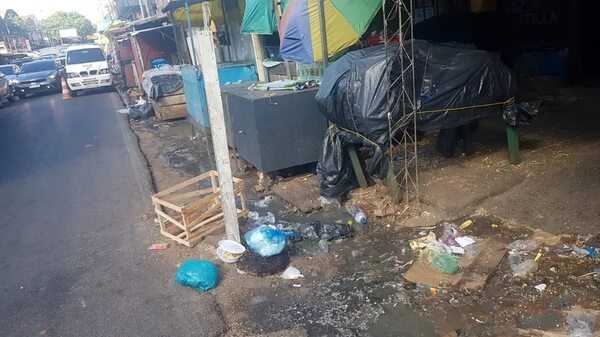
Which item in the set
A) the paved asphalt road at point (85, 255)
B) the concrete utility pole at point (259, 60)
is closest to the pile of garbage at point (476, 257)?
the paved asphalt road at point (85, 255)

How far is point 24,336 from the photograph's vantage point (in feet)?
12.4

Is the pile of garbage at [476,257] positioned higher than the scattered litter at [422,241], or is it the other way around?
the pile of garbage at [476,257]

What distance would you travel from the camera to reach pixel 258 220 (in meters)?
5.50

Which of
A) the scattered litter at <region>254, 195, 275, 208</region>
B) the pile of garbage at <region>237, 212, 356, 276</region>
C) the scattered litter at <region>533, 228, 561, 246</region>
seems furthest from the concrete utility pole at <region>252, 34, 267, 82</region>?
the scattered litter at <region>533, 228, 561, 246</region>

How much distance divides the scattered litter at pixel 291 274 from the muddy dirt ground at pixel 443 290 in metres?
0.07

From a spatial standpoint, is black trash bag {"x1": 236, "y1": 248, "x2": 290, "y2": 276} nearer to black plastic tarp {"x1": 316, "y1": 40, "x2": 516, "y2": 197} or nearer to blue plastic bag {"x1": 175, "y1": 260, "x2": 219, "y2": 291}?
blue plastic bag {"x1": 175, "y1": 260, "x2": 219, "y2": 291}

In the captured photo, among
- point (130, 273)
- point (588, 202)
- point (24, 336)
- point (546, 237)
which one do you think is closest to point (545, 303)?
point (546, 237)

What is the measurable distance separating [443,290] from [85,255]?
387cm

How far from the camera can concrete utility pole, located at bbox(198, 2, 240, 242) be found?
13.8 feet

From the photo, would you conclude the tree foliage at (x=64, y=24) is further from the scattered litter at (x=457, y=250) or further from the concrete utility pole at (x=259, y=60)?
the scattered litter at (x=457, y=250)

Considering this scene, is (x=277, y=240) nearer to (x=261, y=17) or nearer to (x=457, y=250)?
(x=457, y=250)

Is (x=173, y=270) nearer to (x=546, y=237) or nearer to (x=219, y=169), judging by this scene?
(x=219, y=169)

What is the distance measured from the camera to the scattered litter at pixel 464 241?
438 centimetres

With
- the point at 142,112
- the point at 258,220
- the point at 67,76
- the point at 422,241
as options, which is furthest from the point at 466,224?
the point at 67,76
